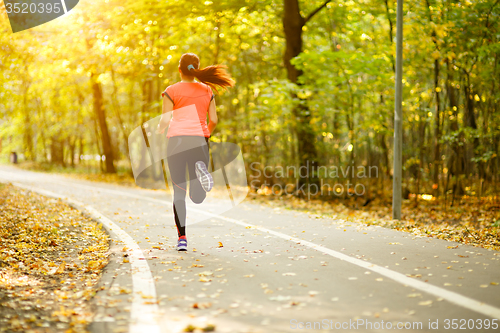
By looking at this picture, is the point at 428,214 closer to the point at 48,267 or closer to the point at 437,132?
the point at 437,132

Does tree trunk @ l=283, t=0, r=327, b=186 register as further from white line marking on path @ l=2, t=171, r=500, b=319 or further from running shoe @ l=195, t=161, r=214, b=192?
running shoe @ l=195, t=161, r=214, b=192

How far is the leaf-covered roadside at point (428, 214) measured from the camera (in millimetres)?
8953

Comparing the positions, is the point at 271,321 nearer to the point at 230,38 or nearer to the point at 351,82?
the point at 351,82

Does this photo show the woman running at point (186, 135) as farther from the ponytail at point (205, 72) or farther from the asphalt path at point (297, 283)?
the asphalt path at point (297, 283)

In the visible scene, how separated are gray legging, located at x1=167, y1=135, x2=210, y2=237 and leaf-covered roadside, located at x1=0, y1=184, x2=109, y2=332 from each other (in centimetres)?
126

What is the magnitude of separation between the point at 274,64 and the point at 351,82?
633cm

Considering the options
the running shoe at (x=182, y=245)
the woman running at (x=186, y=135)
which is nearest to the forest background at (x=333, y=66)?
the woman running at (x=186, y=135)

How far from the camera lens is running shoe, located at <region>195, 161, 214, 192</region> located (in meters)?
6.07

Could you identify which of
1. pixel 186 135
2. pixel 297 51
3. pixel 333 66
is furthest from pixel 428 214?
pixel 186 135

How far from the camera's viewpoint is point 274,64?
786 inches

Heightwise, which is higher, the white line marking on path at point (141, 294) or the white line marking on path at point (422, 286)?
the white line marking on path at point (141, 294)

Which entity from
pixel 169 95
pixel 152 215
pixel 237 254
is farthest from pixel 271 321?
pixel 152 215

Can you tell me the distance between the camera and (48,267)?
5.80m

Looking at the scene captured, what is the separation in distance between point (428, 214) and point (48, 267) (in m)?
10.7
